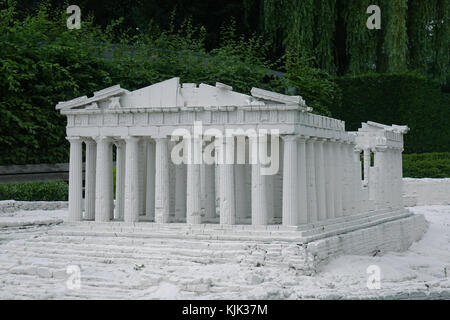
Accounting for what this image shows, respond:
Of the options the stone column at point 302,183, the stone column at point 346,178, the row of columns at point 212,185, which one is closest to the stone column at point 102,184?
the row of columns at point 212,185

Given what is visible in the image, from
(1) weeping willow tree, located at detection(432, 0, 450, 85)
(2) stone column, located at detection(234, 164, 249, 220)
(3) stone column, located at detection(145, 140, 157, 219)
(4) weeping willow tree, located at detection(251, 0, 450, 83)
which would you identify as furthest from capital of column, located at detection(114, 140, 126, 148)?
(1) weeping willow tree, located at detection(432, 0, 450, 85)

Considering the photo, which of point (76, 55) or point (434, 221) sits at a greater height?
point (76, 55)

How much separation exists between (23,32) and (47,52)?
142cm

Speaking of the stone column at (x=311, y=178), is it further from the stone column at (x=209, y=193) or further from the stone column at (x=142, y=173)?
the stone column at (x=142, y=173)

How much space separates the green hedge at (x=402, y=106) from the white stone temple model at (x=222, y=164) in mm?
14711

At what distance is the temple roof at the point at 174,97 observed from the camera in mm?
20094

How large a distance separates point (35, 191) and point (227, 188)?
12.4 meters

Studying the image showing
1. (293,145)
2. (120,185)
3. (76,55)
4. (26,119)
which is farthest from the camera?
(76,55)

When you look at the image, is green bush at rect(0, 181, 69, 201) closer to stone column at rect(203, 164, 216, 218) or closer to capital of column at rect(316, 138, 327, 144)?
stone column at rect(203, 164, 216, 218)

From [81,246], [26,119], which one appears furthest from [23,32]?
[81,246]

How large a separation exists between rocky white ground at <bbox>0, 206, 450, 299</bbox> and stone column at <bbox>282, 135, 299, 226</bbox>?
5.11 ft

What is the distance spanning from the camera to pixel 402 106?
3825cm

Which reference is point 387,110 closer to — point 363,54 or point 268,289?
point 363,54

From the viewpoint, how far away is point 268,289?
1582 cm
